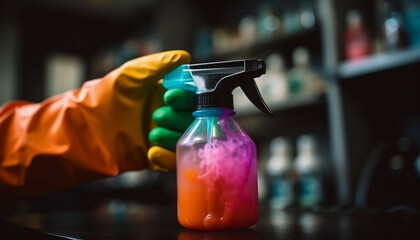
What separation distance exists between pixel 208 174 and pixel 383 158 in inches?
42.9

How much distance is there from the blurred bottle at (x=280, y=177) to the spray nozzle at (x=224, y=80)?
1218 millimetres

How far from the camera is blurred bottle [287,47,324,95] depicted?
1688 mm

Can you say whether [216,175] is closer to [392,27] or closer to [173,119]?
[173,119]

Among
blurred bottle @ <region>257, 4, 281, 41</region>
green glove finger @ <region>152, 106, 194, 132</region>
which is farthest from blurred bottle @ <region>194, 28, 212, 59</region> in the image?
green glove finger @ <region>152, 106, 194, 132</region>

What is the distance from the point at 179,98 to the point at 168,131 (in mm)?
70

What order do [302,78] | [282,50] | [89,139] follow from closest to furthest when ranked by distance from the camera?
[89,139] < [302,78] < [282,50]

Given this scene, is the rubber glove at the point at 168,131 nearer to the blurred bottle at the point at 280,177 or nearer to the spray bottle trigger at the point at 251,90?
the spray bottle trigger at the point at 251,90

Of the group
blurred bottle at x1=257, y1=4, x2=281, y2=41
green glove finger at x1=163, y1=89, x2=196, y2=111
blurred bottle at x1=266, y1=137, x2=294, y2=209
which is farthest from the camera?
blurred bottle at x1=257, y1=4, x2=281, y2=41

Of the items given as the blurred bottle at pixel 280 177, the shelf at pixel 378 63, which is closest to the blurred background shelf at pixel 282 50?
the shelf at pixel 378 63

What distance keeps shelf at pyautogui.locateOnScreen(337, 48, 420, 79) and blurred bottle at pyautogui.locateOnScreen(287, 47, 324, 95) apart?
0.23m

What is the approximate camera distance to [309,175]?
1.61 m

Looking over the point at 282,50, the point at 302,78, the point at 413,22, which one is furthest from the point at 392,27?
the point at 282,50

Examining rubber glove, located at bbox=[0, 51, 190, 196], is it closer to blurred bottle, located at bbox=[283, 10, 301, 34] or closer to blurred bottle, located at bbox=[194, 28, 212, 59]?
blurred bottle, located at bbox=[283, 10, 301, 34]

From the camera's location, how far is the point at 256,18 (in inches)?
85.3
